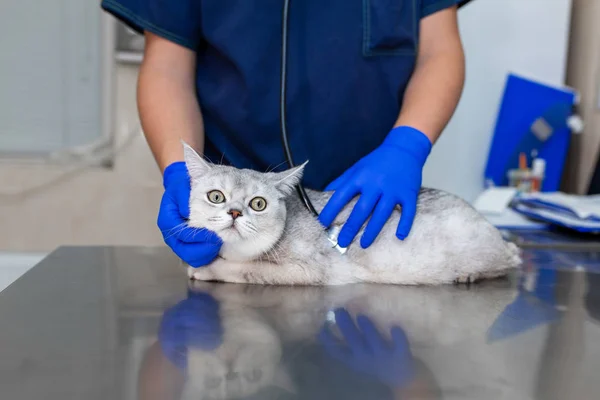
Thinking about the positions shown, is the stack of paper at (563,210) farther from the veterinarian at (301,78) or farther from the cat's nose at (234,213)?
the cat's nose at (234,213)

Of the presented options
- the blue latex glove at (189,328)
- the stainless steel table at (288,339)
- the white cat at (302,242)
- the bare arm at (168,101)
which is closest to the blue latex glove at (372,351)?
the stainless steel table at (288,339)

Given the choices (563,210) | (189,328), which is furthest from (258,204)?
(563,210)

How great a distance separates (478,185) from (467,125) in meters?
0.22

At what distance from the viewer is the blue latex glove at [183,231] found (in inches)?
34.2

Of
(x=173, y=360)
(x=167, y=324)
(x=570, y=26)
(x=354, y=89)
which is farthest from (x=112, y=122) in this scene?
(x=570, y=26)

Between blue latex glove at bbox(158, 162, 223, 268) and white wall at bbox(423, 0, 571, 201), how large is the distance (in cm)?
119

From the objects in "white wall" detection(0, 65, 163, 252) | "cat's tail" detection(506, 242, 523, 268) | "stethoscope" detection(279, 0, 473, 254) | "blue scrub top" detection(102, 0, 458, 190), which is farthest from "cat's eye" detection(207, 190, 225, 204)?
"white wall" detection(0, 65, 163, 252)

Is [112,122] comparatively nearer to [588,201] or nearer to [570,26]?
[588,201]

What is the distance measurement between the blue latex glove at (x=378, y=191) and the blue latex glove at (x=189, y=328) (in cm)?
28

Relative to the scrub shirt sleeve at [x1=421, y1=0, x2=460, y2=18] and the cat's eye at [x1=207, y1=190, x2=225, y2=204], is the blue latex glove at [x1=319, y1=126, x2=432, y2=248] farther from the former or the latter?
the scrub shirt sleeve at [x1=421, y1=0, x2=460, y2=18]

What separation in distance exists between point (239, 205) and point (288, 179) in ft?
0.33

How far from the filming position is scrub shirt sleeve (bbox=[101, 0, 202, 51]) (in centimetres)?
111

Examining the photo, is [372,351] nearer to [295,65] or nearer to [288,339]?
[288,339]

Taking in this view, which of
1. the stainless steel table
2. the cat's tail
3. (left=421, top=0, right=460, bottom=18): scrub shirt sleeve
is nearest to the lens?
the stainless steel table
